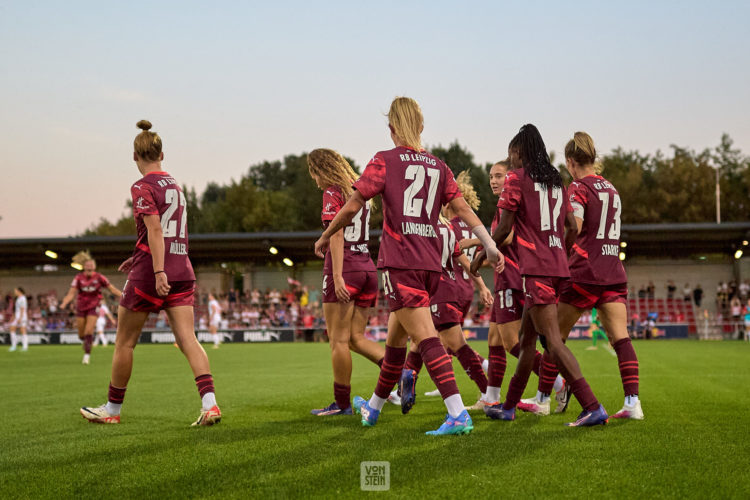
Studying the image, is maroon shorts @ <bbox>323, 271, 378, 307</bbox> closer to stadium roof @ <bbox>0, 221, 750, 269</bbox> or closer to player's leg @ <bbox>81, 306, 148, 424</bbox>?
player's leg @ <bbox>81, 306, 148, 424</bbox>

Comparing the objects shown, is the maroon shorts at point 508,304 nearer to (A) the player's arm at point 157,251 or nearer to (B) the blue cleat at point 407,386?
(B) the blue cleat at point 407,386

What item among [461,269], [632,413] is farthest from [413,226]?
[461,269]

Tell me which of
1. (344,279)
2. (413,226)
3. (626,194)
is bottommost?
(344,279)

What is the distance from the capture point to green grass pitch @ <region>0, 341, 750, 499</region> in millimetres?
3756

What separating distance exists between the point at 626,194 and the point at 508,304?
187 feet

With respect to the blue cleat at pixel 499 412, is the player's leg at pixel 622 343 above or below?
above

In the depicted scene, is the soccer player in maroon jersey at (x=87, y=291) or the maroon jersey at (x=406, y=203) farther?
the soccer player in maroon jersey at (x=87, y=291)

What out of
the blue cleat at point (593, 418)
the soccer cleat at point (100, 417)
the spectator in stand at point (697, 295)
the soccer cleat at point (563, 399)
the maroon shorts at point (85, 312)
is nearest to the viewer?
the blue cleat at point (593, 418)

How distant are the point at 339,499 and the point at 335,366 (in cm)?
359

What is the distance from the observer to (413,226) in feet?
17.9

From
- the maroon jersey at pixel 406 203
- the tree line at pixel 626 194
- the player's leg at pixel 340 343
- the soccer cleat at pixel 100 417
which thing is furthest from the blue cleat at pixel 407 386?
the tree line at pixel 626 194

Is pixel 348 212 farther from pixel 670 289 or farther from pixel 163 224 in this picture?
pixel 670 289

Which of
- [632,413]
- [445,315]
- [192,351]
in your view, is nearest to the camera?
[632,413]

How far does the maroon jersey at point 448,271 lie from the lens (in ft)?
24.4
